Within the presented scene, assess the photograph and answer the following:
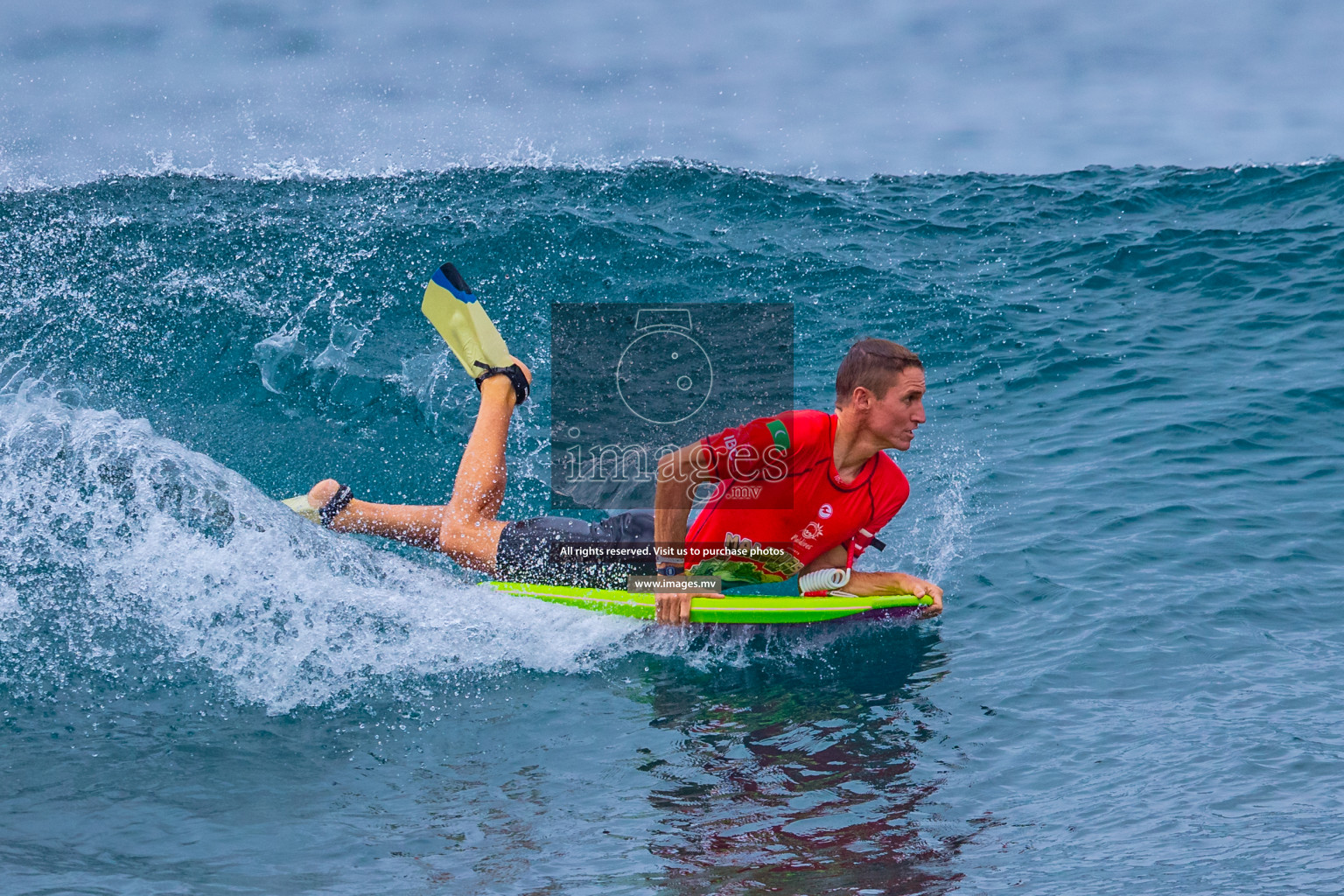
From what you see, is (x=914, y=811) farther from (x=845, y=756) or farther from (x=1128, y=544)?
(x=1128, y=544)

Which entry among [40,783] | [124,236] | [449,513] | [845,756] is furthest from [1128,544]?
[124,236]

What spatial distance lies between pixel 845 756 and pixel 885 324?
8628 mm

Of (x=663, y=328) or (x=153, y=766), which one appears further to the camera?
(x=663, y=328)

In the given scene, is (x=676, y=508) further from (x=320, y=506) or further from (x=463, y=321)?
(x=320, y=506)

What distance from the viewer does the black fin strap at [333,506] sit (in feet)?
21.3

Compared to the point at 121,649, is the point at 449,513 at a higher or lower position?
higher

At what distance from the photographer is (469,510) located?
629 centimetres

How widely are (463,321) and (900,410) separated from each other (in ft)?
8.66

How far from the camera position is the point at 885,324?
42.9 ft

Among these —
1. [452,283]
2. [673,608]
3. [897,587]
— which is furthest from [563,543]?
[897,587]

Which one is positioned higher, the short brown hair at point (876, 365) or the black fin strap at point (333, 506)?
the short brown hair at point (876, 365)

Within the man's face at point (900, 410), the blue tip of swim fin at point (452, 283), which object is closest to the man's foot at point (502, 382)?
the blue tip of swim fin at point (452, 283)

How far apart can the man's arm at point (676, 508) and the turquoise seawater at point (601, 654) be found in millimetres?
303

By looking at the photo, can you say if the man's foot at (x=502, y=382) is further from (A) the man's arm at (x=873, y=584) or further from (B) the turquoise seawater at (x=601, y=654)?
(A) the man's arm at (x=873, y=584)
